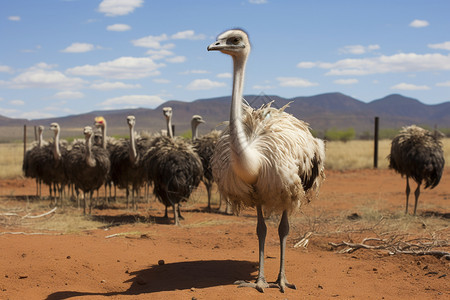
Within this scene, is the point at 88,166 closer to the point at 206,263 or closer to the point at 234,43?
the point at 206,263

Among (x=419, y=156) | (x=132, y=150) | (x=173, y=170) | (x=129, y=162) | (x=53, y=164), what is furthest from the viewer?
(x=53, y=164)

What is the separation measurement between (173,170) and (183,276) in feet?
14.4

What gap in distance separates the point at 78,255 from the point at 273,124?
9.80 feet

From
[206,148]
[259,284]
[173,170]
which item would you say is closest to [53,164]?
[206,148]

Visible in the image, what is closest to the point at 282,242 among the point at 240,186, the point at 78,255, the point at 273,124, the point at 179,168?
the point at 240,186

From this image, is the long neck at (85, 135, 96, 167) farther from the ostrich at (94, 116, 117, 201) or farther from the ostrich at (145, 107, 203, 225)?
the ostrich at (145, 107, 203, 225)

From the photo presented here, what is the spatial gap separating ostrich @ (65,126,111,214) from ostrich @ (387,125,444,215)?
6562mm

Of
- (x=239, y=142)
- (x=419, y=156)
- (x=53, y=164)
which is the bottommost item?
(x=53, y=164)

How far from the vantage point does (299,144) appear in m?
5.59

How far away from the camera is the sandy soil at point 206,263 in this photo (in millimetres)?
5395

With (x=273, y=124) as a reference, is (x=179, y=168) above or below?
below

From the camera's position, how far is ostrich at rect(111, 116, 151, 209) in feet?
40.5

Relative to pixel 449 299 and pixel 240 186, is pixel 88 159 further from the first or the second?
pixel 449 299

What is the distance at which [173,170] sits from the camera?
1012 cm
